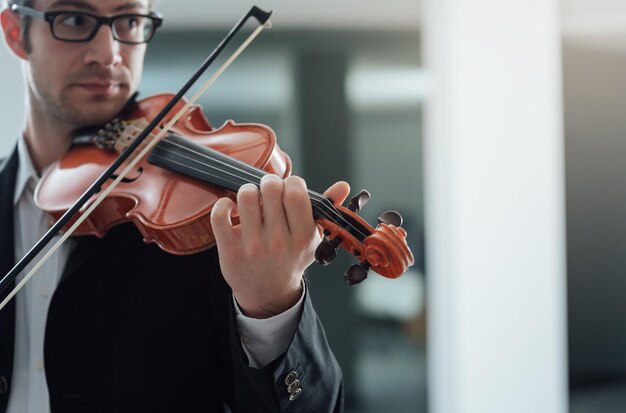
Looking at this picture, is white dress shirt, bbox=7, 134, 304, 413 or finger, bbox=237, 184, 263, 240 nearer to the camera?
finger, bbox=237, 184, 263, 240

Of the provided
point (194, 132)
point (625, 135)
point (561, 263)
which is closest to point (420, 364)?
point (561, 263)

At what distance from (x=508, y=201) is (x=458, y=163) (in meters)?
0.21

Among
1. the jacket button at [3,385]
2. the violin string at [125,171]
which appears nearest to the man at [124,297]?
the jacket button at [3,385]

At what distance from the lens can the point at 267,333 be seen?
32.6 inches

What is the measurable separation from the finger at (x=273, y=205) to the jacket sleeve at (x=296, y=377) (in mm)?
127

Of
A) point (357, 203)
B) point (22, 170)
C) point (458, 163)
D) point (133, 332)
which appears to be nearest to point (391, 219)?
point (357, 203)

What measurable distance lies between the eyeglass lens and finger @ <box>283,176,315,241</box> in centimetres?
51

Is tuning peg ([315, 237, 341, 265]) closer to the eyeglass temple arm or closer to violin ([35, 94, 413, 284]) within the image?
violin ([35, 94, 413, 284])

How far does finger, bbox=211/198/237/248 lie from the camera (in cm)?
75

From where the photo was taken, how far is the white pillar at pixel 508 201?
87.7 inches

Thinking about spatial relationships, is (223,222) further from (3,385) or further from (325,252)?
(3,385)

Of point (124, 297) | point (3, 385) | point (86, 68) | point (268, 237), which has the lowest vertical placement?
point (3, 385)

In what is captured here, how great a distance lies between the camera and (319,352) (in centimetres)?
85

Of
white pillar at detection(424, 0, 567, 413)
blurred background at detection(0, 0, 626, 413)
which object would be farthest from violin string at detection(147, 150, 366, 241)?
white pillar at detection(424, 0, 567, 413)
